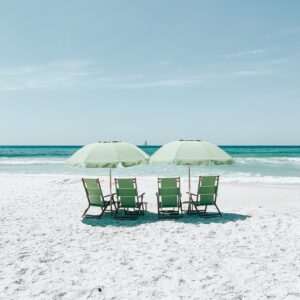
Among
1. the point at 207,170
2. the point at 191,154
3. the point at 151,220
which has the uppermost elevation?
the point at 191,154

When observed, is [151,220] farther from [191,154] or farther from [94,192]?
[191,154]

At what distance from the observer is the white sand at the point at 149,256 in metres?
4.29

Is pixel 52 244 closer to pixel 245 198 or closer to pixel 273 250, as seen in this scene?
pixel 273 250

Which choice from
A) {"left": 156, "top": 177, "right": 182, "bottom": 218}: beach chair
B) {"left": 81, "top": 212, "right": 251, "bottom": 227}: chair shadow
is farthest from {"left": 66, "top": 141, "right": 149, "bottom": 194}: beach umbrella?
{"left": 81, "top": 212, "right": 251, "bottom": 227}: chair shadow

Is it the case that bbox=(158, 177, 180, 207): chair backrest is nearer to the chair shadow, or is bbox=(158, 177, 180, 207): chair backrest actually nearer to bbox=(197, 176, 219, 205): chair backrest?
the chair shadow

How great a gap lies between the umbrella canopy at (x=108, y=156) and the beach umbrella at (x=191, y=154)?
456 mm

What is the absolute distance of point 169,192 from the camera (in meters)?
8.27

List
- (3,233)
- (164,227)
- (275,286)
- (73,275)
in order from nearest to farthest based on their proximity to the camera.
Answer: (275,286)
(73,275)
(3,233)
(164,227)

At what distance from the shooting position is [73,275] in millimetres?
4730

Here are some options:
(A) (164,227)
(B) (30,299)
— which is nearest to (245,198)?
(A) (164,227)

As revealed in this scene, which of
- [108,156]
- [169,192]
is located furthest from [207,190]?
[108,156]

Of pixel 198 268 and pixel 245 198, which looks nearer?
pixel 198 268

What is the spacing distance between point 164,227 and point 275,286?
3325 mm

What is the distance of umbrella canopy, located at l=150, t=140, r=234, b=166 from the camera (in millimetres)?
7891
